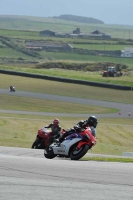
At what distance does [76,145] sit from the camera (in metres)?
16.2

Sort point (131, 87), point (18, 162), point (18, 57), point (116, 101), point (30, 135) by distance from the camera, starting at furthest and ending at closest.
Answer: point (18, 57)
point (131, 87)
point (116, 101)
point (30, 135)
point (18, 162)

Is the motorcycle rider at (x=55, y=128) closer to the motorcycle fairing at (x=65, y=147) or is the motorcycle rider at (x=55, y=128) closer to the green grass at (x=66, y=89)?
the motorcycle fairing at (x=65, y=147)

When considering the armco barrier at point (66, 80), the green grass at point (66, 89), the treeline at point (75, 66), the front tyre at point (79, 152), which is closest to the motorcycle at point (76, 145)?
the front tyre at point (79, 152)

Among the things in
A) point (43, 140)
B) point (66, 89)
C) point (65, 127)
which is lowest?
point (66, 89)

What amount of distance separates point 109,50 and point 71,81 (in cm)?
8066

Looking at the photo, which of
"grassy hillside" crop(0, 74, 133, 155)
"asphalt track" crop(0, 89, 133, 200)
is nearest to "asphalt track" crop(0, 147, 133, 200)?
"asphalt track" crop(0, 89, 133, 200)

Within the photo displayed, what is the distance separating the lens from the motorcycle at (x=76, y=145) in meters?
16.0

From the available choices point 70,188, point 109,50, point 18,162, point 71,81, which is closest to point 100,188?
point 70,188

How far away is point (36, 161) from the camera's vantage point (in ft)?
46.1

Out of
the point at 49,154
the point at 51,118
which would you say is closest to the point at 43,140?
the point at 49,154

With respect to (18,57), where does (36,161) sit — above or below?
above

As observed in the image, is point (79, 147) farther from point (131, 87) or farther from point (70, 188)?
point (131, 87)

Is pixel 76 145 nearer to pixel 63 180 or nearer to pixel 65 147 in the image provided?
pixel 65 147

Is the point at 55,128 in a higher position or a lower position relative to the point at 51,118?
higher
